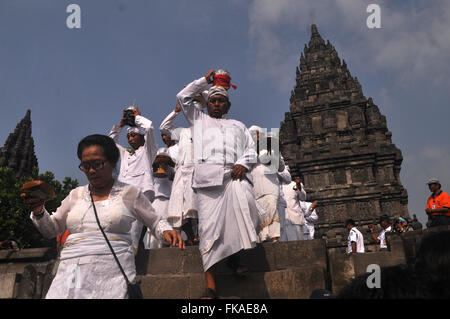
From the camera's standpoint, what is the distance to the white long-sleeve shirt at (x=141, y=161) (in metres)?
5.50

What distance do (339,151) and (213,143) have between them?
71.3 feet

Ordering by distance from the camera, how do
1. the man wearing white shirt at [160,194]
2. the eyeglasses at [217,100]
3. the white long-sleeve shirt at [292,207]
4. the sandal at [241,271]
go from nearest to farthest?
the sandal at [241,271] < the eyeglasses at [217,100] < the man wearing white shirt at [160,194] < the white long-sleeve shirt at [292,207]

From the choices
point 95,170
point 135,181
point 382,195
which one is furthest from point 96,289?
point 382,195

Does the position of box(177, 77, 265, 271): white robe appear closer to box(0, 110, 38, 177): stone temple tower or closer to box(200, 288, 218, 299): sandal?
box(200, 288, 218, 299): sandal

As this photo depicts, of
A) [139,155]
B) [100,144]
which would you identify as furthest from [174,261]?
[139,155]

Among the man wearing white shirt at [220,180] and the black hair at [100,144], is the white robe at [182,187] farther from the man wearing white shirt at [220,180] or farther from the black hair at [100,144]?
the black hair at [100,144]

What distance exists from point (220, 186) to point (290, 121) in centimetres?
2768

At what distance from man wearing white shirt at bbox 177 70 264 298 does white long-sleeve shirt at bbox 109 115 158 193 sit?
1.54m

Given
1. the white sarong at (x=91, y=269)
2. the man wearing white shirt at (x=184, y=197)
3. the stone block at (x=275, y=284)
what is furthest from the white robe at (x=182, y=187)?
the white sarong at (x=91, y=269)

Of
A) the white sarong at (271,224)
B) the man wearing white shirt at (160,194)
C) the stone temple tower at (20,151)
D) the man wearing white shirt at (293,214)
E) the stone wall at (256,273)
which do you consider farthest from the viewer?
the stone temple tower at (20,151)

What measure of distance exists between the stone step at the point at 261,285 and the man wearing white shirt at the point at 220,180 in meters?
0.39

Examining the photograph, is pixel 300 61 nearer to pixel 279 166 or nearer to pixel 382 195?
pixel 382 195

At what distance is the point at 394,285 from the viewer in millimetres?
1511

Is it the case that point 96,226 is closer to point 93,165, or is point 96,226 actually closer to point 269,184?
point 93,165
